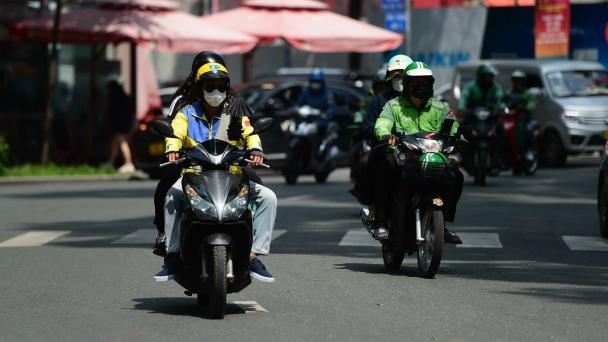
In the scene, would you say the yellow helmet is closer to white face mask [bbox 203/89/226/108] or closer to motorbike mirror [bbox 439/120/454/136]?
white face mask [bbox 203/89/226/108]

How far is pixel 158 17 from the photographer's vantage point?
100.0 feet

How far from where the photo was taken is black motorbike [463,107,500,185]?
25.1m

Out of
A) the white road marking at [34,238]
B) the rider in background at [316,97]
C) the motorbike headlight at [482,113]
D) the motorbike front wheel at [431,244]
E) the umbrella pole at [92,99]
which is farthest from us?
the umbrella pole at [92,99]

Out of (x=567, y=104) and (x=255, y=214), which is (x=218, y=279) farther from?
(x=567, y=104)

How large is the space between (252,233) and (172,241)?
511 millimetres

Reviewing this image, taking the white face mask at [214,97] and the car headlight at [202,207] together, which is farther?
the white face mask at [214,97]

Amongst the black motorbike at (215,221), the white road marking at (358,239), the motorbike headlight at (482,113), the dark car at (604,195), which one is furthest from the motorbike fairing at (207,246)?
the motorbike headlight at (482,113)

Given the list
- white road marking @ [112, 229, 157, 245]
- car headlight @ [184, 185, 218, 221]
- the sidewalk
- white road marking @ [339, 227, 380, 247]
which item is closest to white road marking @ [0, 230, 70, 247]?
white road marking @ [112, 229, 157, 245]

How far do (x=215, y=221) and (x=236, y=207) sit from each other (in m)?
0.15

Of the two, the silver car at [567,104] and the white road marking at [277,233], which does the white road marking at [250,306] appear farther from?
the silver car at [567,104]

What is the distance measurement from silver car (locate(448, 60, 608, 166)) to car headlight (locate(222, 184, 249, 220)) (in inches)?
789

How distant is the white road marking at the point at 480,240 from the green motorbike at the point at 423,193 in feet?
9.12

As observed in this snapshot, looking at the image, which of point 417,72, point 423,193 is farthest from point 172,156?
point 417,72

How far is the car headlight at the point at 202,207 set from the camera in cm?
1002
